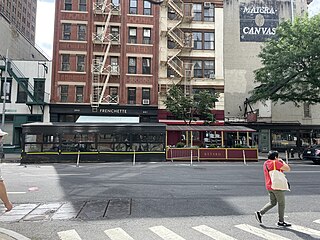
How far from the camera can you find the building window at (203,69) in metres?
30.5

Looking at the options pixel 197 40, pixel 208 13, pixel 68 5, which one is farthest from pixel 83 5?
pixel 208 13

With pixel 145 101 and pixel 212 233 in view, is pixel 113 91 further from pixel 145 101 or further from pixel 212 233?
pixel 212 233

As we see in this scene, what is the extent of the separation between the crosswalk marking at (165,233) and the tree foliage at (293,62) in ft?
67.6

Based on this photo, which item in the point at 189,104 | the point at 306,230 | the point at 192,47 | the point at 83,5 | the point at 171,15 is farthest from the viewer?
the point at 171,15

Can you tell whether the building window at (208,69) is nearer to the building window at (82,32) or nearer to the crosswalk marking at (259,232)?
the building window at (82,32)

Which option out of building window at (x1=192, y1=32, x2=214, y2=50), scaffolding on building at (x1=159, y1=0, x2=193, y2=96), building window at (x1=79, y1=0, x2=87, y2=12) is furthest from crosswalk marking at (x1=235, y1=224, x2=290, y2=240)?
building window at (x1=79, y1=0, x2=87, y2=12)

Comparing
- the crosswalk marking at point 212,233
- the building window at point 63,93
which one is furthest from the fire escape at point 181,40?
the crosswalk marking at point 212,233

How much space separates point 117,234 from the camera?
17.7ft

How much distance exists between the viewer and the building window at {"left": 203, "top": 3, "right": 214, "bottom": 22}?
103 feet

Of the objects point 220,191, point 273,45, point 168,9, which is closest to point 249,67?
point 273,45

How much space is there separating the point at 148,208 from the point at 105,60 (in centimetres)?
2335

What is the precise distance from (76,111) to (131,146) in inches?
384

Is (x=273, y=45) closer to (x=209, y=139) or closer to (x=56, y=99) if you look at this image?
(x=209, y=139)

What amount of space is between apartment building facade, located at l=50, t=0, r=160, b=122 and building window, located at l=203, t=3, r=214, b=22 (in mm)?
5692
